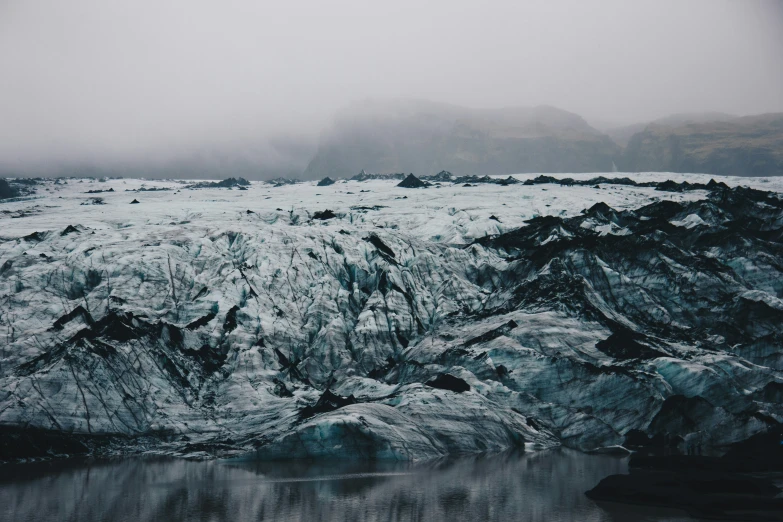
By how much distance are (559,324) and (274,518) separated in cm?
2847

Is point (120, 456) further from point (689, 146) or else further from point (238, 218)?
point (689, 146)

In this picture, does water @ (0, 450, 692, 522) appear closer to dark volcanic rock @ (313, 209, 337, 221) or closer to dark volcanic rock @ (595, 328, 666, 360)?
dark volcanic rock @ (595, 328, 666, 360)

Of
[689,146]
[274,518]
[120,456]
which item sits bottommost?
[120,456]

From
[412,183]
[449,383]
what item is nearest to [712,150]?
[412,183]

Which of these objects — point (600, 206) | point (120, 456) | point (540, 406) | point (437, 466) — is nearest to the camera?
point (437, 466)

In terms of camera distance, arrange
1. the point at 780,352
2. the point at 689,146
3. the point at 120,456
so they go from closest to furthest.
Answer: the point at 120,456 < the point at 780,352 < the point at 689,146

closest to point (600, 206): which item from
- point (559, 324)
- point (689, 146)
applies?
point (559, 324)

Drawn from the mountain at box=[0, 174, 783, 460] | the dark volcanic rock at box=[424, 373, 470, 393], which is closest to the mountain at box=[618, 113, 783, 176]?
the mountain at box=[0, 174, 783, 460]

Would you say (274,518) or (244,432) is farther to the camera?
(244,432)

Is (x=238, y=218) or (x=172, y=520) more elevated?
(x=238, y=218)

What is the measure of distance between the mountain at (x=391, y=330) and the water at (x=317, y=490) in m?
3.06

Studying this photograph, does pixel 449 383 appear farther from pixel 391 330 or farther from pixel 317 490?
pixel 317 490

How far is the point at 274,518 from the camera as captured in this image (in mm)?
25844

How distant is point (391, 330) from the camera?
52.6 m
